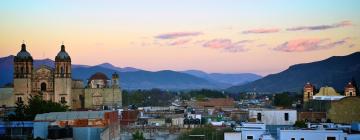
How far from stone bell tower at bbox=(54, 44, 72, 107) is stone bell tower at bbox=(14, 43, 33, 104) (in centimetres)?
223

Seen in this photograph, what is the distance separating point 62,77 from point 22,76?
3.36 metres

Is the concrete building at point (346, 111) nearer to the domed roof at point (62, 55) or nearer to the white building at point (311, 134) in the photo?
the white building at point (311, 134)

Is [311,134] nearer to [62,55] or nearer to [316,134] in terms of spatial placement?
[316,134]

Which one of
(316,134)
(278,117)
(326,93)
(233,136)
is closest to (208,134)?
(278,117)

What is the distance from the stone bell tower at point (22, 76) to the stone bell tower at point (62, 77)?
2.23m

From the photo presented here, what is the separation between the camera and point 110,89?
69.3 metres

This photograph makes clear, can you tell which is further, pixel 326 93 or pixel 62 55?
pixel 326 93

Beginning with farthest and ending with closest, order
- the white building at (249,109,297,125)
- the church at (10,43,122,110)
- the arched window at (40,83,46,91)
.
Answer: the arched window at (40,83,46,91) < the church at (10,43,122,110) < the white building at (249,109,297,125)

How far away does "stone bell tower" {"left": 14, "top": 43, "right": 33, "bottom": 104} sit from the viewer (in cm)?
6106

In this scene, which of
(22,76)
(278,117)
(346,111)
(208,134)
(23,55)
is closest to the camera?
(208,134)

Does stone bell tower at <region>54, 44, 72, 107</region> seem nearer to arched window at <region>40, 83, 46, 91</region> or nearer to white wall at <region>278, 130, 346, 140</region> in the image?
arched window at <region>40, 83, 46, 91</region>

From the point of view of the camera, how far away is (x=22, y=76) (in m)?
61.6

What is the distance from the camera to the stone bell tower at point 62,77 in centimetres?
6225

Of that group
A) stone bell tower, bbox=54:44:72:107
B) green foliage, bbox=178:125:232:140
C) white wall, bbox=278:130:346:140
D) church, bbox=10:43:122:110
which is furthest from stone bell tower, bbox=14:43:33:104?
white wall, bbox=278:130:346:140
